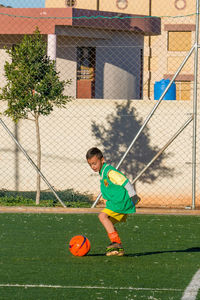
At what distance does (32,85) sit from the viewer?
45.1 ft

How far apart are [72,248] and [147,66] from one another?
3471 centimetres

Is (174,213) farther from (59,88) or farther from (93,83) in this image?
(93,83)

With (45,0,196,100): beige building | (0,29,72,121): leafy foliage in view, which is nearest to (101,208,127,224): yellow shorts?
(0,29,72,121): leafy foliage

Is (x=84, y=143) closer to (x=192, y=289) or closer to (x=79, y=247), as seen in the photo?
(x=79, y=247)

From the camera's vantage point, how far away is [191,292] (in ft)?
19.2

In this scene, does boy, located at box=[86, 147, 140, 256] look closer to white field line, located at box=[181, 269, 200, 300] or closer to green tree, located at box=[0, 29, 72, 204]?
white field line, located at box=[181, 269, 200, 300]

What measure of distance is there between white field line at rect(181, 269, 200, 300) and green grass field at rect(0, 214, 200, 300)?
5 centimetres

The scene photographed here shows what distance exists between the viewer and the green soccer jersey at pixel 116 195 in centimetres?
786

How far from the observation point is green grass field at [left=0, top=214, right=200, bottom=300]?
A: 591 centimetres

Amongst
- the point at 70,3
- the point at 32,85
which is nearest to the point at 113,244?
the point at 32,85

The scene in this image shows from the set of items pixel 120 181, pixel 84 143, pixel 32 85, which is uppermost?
pixel 32 85

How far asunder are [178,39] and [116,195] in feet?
122

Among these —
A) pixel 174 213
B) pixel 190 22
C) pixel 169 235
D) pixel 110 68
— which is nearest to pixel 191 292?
pixel 169 235

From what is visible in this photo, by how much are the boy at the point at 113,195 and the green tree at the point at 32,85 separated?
5.63m
